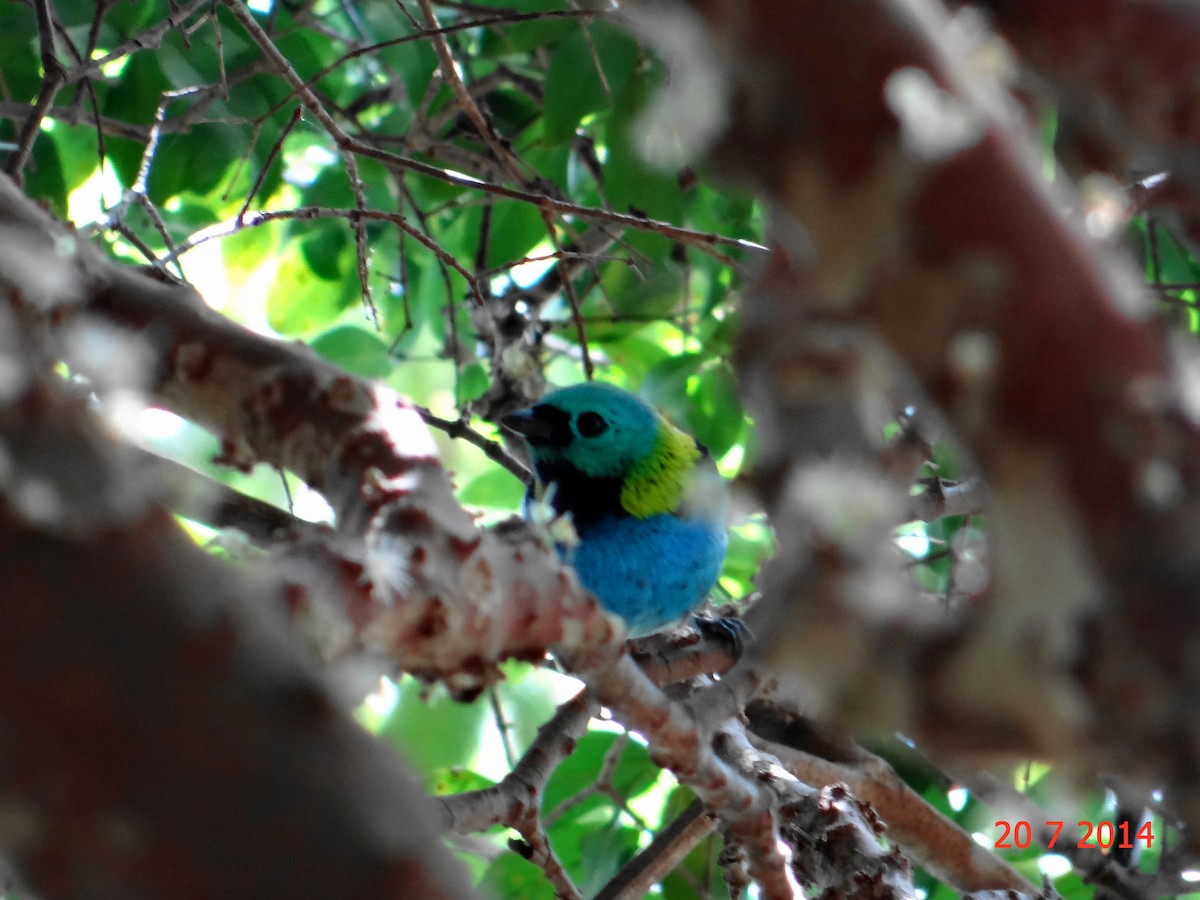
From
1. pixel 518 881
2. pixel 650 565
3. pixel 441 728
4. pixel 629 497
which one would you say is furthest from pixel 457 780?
pixel 629 497

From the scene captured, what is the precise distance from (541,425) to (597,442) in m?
0.17

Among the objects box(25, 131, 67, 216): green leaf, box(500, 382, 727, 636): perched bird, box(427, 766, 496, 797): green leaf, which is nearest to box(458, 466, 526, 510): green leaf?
box(500, 382, 727, 636): perched bird

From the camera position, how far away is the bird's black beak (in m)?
3.17

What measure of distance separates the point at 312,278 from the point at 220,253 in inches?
15.4

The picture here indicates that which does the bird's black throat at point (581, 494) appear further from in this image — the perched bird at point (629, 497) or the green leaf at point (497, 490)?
the green leaf at point (497, 490)

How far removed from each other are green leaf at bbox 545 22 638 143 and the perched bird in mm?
752

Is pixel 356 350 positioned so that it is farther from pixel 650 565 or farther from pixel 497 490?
pixel 650 565

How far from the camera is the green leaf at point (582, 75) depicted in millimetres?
2787

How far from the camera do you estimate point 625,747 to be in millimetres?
3154

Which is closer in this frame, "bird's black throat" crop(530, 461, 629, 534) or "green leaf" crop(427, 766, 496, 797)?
"green leaf" crop(427, 766, 496, 797)

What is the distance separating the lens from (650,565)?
9.41 feet

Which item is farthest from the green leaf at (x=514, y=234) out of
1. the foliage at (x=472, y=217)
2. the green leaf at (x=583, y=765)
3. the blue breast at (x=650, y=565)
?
the green leaf at (x=583, y=765)

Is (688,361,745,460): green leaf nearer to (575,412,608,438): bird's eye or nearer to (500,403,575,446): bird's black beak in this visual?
(575,412,608,438): bird's eye
